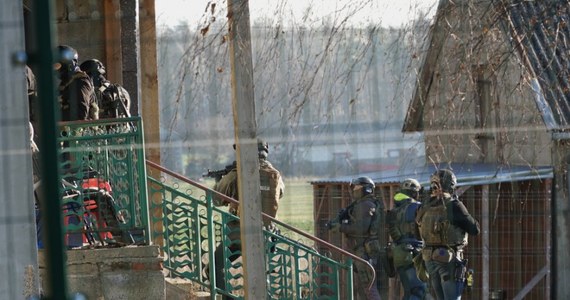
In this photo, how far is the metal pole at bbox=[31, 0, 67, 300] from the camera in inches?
81.0

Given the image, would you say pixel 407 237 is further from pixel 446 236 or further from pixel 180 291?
pixel 180 291

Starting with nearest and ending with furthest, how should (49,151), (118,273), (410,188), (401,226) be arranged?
1. (49,151)
2. (118,273)
3. (401,226)
4. (410,188)

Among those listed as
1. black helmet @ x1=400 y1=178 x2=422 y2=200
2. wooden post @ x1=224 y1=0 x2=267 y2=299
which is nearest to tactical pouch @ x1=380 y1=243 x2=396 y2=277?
black helmet @ x1=400 y1=178 x2=422 y2=200

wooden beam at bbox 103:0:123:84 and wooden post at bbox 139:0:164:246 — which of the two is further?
wooden beam at bbox 103:0:123:84

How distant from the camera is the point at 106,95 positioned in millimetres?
9750

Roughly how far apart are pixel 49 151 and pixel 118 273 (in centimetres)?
669

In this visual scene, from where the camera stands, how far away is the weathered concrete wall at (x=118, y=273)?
8.59 metres

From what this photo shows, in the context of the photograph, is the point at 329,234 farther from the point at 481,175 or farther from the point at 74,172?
the point at 74,172

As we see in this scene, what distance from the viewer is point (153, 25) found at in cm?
1116

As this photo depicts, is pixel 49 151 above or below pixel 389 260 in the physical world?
above

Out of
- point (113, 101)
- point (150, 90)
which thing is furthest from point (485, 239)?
point (113, 101)

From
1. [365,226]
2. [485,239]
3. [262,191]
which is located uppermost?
[262,191]

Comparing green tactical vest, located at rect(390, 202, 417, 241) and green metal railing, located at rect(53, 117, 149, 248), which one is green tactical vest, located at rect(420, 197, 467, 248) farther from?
green metal railing, located at rect(53, 117, 149, 248)

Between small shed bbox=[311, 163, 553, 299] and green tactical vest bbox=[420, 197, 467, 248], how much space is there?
3.40 metres
